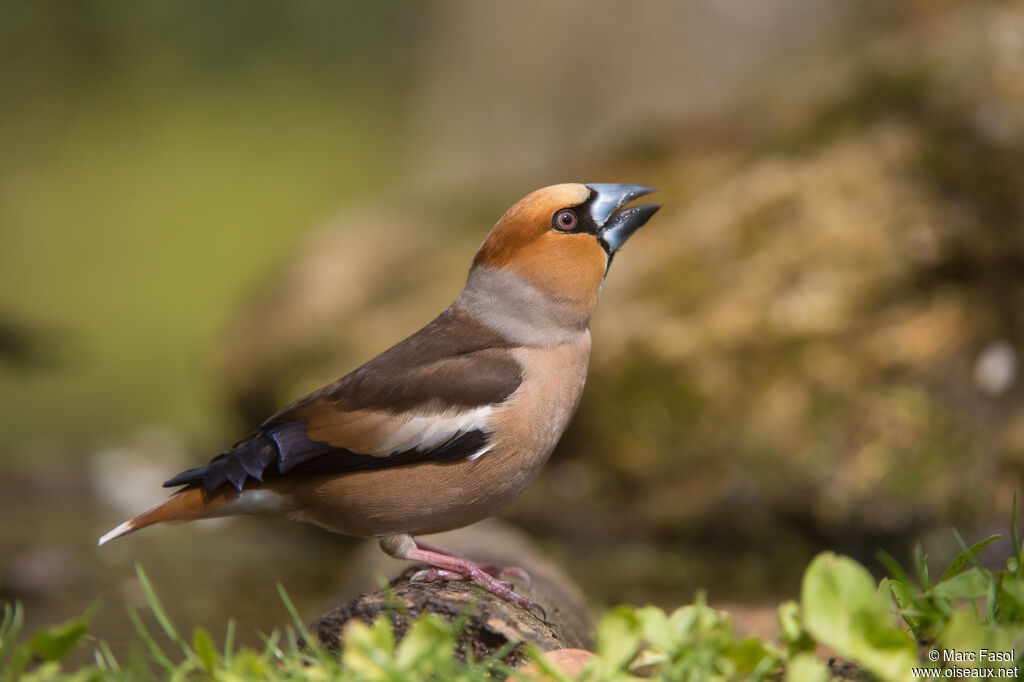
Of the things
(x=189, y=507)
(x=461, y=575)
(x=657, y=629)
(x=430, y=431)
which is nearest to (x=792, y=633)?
(x=657, y=629)

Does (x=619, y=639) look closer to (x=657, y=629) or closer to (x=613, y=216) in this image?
(x=657, y=629)

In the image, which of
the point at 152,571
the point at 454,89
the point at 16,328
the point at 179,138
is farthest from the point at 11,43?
the point at 152,571

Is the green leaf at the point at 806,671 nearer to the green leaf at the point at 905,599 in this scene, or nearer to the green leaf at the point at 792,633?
the green leaf at the point at 792,633

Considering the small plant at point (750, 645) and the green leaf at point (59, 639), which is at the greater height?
the green leaf at point (59, 639)

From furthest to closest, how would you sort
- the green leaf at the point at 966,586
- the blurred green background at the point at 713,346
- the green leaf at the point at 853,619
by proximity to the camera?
the blurred green background at the point at 713,346 < the green leaf at the point at 966,586 < the green leaf at the point at 853,619

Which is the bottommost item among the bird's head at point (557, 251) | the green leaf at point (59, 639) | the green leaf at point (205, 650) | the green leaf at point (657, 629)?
the green leaf at point (657, 629)

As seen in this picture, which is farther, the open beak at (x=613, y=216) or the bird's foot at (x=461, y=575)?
the open beak at (x=613, y=216)

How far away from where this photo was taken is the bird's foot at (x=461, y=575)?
310 centimetres

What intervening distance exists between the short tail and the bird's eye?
145 centimetres

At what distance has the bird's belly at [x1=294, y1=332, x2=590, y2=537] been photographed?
3359mm

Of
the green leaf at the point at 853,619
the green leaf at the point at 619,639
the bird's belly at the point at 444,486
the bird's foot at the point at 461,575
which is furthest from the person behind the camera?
the bird's belly at the point at 444,486

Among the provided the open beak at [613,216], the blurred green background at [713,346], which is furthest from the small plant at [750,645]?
the blurred green background at [713,346]

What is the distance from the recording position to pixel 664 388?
6477 mm

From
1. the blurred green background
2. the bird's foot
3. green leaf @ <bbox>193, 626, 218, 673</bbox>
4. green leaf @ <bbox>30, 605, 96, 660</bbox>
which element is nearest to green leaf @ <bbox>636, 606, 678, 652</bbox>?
the bird's foot
